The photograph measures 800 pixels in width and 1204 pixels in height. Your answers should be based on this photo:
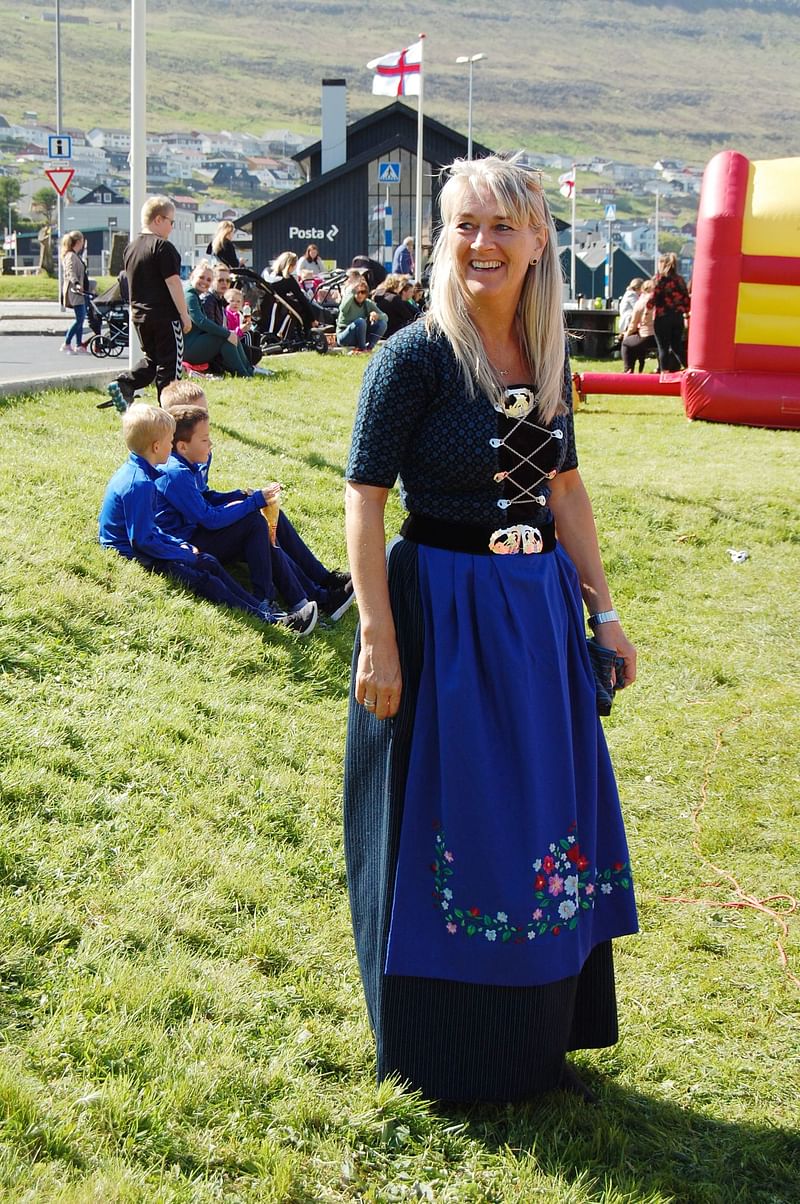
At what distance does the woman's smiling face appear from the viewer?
9.76 ft

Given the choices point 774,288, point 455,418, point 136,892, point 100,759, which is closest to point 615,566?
point 774,288

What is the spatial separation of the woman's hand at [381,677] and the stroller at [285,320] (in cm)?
1616

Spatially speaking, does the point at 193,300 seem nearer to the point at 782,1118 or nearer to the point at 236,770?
the point at 236,770

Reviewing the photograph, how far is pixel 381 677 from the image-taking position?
2986 mm

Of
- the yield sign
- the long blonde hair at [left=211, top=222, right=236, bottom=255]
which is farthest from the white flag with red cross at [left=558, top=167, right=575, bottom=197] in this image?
the long blonde hair at [left=211, top=222, right=236, bottom=255]

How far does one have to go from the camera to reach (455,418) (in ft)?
9.81

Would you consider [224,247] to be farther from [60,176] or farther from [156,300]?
[60,176]

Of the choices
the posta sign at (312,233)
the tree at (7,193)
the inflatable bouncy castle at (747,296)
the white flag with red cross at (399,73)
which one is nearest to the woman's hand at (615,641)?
the inflatable bouncy castle at (747,296)

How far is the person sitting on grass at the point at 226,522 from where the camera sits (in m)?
6.76

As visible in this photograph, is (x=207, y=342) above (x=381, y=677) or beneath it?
above

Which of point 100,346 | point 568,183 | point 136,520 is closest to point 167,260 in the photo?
point 136,520

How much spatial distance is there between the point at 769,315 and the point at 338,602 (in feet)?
20.7

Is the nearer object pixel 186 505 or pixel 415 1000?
pixel 415 1000

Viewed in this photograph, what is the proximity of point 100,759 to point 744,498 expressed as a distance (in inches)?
279
